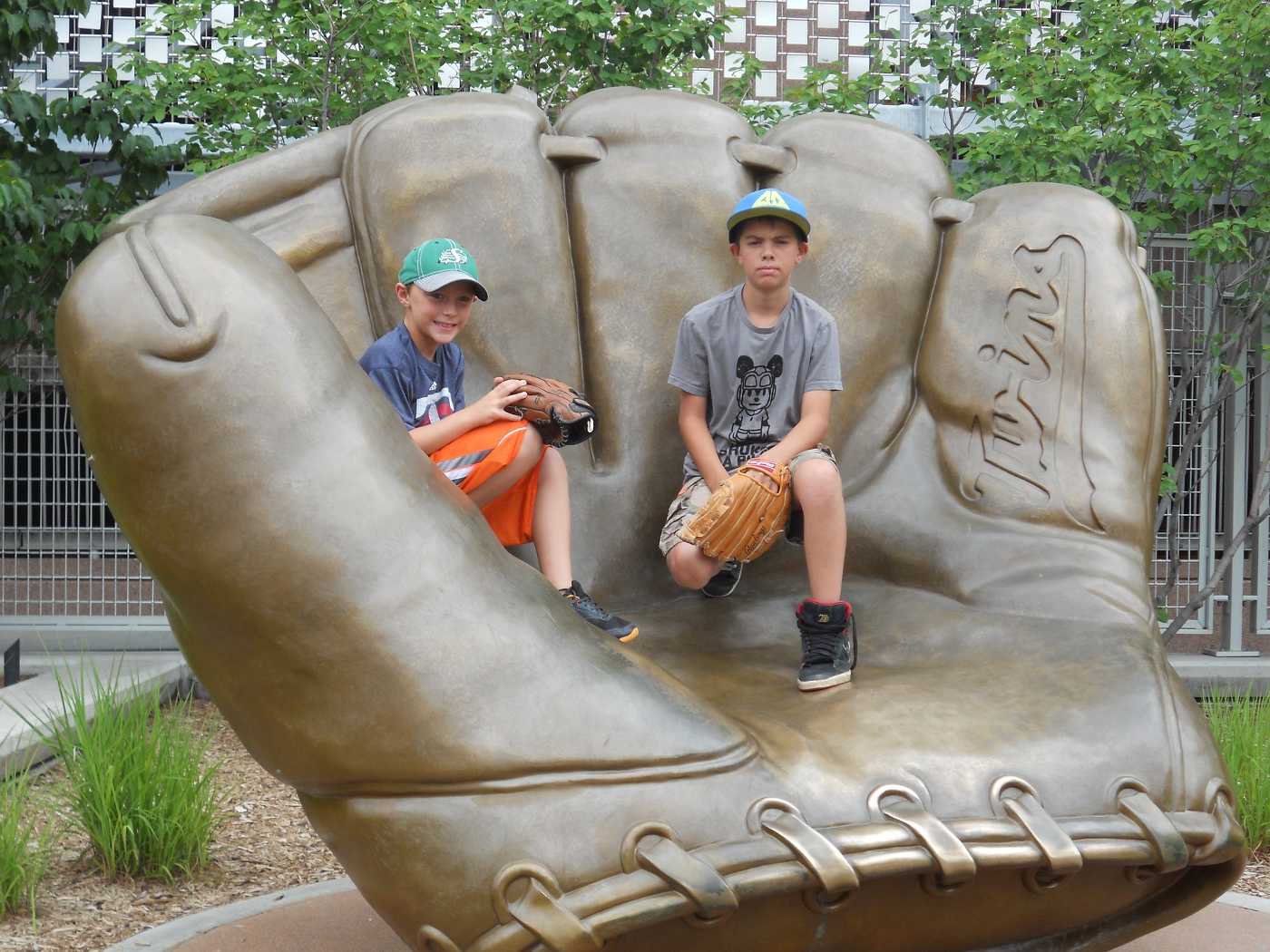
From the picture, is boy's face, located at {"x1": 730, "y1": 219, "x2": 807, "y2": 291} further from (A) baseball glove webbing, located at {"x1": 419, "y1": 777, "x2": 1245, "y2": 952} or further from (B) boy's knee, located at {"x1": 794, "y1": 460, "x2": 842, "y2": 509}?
(A) baseball glove webbing, located at {"x1": 419, "y1": 777, "x2": 1245, "y2": 952}

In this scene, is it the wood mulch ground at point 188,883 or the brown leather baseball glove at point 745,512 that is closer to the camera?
the brown leather baseball glove at point 745,512

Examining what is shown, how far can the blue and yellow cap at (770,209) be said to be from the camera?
8.99 ft

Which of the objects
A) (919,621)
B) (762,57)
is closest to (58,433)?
(762,57)

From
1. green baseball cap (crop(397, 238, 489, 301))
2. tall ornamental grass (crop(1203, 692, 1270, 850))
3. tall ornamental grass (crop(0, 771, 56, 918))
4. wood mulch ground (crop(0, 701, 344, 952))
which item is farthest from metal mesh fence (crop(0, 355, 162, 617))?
tall ornamental grass (crop(1203, 692, 1270, 850))

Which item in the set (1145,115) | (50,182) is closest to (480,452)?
(1145,115)

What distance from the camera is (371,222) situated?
2.92 m

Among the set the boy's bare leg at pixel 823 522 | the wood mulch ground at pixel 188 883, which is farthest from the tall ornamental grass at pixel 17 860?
the boy's bare leg at pixel 823 522

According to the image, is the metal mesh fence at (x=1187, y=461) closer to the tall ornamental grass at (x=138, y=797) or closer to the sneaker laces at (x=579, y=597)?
the sneaker laces at (x=579, y=597)

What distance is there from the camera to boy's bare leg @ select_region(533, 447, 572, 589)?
2.69 meters

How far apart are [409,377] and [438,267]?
231mm

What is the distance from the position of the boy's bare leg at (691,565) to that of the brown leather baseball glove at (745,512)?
0.20ft

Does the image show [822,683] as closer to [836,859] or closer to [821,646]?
[821,646]

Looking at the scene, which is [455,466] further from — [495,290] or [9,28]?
[9,28]

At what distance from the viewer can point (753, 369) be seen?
285 cm
